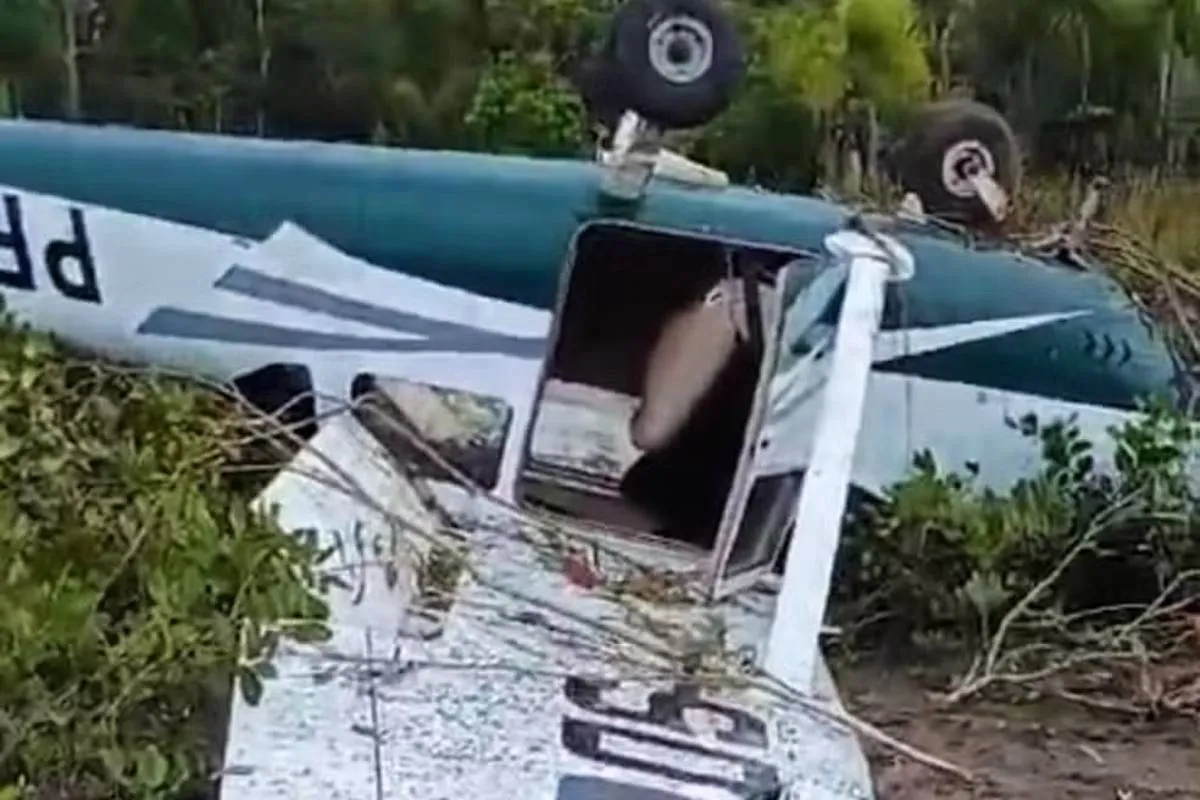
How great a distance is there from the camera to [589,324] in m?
5.05

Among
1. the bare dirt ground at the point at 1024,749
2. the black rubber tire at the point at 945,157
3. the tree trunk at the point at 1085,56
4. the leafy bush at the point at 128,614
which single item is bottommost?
the bare dirt ground at the point at 1024,749

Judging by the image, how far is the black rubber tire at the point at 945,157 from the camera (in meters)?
5.70

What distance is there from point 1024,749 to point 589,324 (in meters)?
1.36

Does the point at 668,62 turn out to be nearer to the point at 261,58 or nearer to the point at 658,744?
the point at 658,744

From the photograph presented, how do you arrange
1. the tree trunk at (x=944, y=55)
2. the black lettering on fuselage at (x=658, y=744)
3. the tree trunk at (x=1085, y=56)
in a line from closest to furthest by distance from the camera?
the black lettering on fuselage at (x=658, y=744) → the tree trunk at (x=944, y=55) → the tree trunk at (x=1085, y=56)

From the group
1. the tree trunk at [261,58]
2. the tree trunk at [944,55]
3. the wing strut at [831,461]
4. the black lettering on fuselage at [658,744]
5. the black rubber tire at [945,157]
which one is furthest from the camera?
the tree trunk at [944,55]

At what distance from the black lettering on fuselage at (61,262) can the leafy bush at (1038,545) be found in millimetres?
1731

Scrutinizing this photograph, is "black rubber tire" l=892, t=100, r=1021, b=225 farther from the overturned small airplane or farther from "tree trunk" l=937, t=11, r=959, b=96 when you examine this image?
"tree trunk" l=937, t=11, r=959, b=96

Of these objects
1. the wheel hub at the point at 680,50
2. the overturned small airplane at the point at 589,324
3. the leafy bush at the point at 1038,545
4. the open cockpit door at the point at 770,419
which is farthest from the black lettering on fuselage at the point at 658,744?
the wheel hub at the point at 680,50

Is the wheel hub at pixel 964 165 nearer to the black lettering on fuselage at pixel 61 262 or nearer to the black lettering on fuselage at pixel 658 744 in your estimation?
the black lettering on fuselage at pixel 61 262

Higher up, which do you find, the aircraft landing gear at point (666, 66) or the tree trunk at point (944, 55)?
the aircraft landing gear at point (666, 66)

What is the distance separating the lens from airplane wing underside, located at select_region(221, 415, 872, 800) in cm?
341

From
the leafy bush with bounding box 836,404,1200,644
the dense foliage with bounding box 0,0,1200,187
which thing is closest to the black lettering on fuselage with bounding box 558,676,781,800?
the leafy bush with bounding box 836,404,1200,644

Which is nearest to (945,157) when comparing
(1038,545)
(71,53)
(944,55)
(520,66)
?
(1038,545)
